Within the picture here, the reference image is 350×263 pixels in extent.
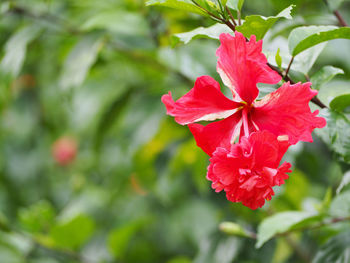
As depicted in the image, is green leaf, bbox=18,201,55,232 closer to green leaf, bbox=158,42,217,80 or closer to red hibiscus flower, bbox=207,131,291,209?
green leaf, bbox=158,42,217,80

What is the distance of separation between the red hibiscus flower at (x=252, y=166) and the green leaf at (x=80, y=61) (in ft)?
2.22

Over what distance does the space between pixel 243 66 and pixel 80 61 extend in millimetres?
714

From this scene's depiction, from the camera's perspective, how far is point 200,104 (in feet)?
2.07

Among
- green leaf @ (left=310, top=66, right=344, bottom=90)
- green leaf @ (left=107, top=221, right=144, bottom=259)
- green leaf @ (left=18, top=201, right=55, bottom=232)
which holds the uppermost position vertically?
green leaf @ (left=310, top=66, right=344, bottom=90)

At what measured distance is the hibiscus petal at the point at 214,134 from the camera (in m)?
0.64

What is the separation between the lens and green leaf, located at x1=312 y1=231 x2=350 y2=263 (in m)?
0.87

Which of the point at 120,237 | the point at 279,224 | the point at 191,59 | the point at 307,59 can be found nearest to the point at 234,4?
the point at 307,59

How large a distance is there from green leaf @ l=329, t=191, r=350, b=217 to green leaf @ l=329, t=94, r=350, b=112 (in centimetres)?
29

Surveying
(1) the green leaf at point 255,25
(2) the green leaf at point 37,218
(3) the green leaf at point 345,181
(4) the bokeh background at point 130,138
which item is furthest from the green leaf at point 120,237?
(1) the green leaf at point 255,25

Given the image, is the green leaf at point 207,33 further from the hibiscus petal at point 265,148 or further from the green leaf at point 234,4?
the hibiscus petal at point 265,148

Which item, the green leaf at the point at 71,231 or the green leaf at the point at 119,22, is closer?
the green leaf at the point at 119,22

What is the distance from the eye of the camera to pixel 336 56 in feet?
5.15

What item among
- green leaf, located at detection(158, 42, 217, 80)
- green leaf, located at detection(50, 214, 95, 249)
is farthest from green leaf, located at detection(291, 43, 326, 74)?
green leaf, located at detection(50, 214, 95, 249)

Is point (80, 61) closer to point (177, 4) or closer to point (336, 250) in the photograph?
point (177, 4)
